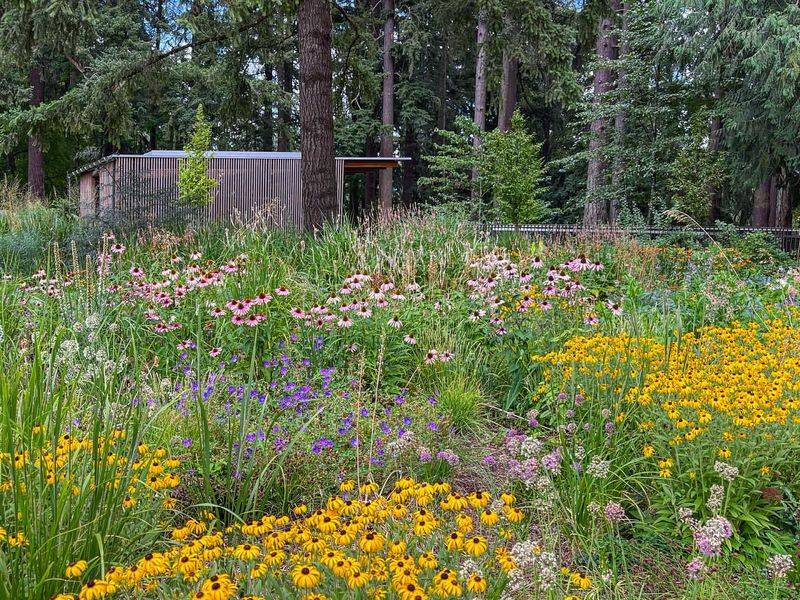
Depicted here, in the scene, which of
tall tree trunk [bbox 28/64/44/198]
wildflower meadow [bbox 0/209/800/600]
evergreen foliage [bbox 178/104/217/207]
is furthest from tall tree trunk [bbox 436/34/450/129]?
wildflower meadow [bbox 0/209/800/600]

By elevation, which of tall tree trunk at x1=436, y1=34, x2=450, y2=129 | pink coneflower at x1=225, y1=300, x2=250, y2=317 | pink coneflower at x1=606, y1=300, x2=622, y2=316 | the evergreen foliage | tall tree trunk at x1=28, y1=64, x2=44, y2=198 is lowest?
pink coneflower at x1=225, y1=300, x2=250, y2=317

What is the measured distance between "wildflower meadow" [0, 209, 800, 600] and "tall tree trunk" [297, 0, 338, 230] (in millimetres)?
2584

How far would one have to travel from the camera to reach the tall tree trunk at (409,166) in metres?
25.5

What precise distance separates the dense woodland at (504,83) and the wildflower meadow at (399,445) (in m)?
4.08

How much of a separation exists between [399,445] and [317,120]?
21.0 ft

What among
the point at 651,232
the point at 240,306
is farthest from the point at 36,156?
the point at 240,306

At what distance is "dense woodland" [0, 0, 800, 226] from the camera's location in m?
8.65

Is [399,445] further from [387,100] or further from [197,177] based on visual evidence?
[387,100]

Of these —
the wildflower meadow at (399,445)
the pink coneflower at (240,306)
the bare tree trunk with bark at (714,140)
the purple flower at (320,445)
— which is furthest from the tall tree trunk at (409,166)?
the purple flower at (320,445)

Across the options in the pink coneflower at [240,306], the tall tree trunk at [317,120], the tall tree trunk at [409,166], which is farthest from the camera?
the tall tree trunk at [409,166]

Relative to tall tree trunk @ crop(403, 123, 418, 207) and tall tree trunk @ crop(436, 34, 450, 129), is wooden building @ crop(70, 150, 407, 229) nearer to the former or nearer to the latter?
tall tree trunk @ crop(403, 123, 418, 207)

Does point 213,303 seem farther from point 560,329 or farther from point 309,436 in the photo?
point 560,329

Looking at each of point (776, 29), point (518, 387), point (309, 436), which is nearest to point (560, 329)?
point (518, 387)

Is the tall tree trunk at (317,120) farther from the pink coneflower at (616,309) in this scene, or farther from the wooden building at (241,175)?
the wooden building at (241,175)
